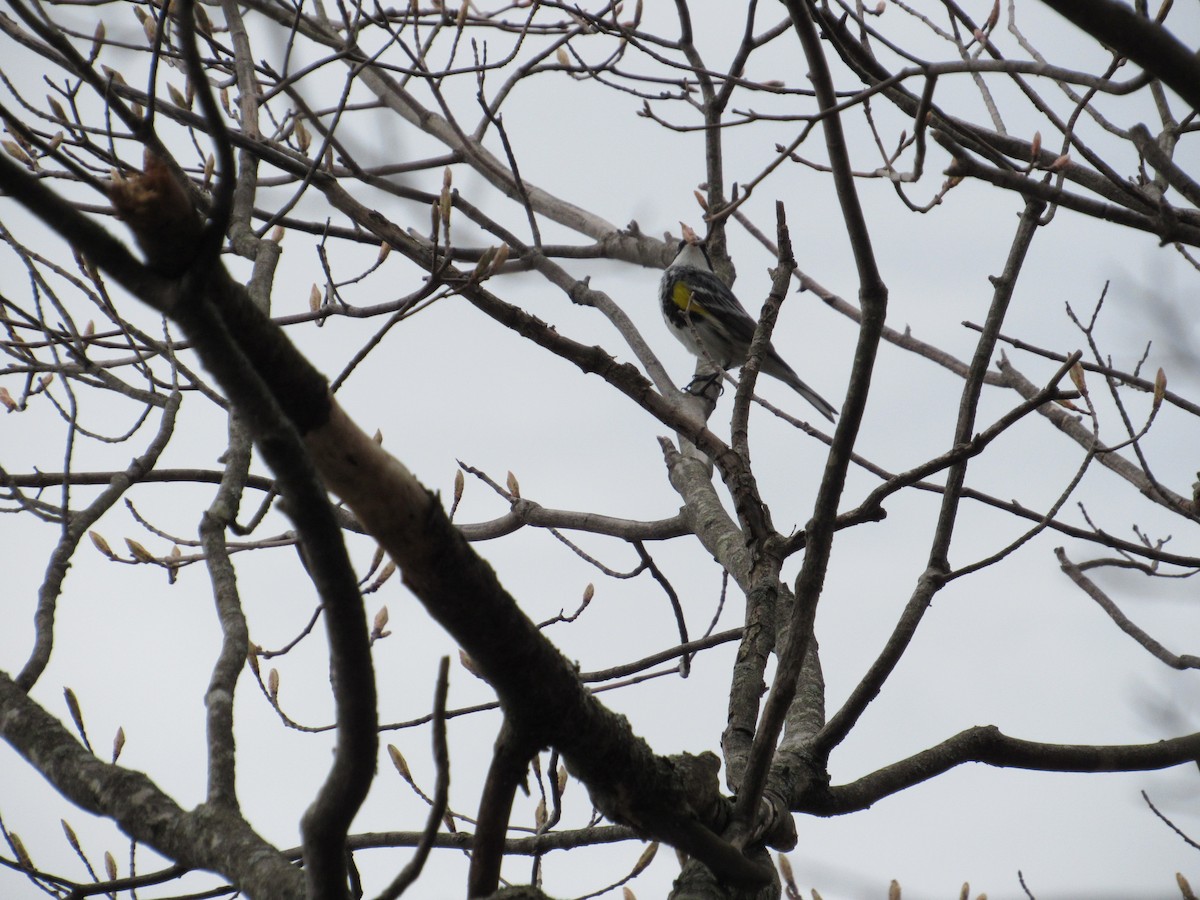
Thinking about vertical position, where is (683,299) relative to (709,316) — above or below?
→ above

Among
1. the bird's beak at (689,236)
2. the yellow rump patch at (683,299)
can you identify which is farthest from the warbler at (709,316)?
the bird's beak at (689,236)

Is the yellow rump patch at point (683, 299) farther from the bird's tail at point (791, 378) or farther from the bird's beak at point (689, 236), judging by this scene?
the bird's beak at point (689, 236)

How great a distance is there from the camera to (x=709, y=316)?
9.22 metres

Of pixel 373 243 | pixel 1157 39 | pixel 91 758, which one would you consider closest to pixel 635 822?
pixel 91 758

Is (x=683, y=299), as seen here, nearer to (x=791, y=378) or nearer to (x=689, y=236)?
(x=791, y=378)

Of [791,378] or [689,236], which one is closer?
[689,236]

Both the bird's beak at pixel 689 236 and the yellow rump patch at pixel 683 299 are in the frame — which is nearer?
the bird's beak at pixel 689 236

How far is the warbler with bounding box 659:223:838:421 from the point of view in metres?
8.69

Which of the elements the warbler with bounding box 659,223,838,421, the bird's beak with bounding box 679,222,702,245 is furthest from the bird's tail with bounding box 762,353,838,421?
the bird's beak with bounding box 679,222,702,245

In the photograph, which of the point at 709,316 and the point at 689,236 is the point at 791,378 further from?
the point at 689,236

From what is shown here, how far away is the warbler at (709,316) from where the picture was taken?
28.5ft

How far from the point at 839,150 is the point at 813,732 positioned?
5.30 ft

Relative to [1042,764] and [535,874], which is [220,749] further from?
[1042,764]

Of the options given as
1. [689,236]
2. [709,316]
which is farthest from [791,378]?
[689,236]
